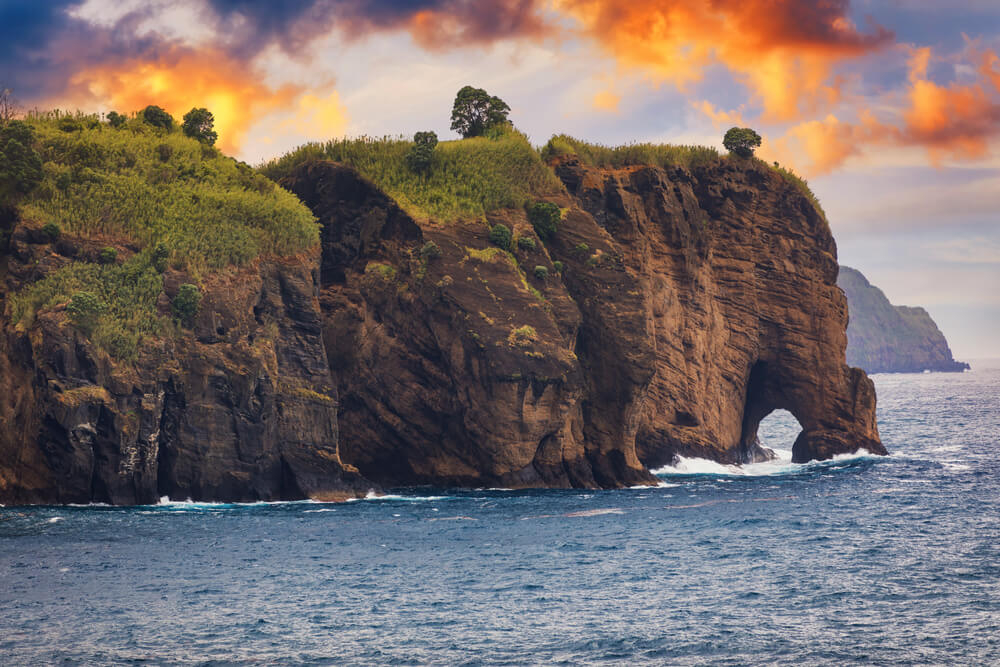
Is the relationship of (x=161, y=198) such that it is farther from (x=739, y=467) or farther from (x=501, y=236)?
(x=739, y=467)

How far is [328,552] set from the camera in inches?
2250

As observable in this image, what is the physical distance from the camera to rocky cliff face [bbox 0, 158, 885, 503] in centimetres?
7188

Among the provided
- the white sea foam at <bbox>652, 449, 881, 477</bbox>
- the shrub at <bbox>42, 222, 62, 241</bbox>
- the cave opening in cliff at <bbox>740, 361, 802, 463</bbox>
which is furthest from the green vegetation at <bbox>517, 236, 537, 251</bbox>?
the shrub at <bbox>42, 222, 62, 241</bbox>

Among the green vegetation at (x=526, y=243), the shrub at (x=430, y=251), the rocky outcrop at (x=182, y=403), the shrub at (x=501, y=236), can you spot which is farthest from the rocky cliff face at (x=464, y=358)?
the shrub at (x=501, y=236)

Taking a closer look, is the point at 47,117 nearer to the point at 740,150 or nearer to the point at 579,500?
the point at 579,500

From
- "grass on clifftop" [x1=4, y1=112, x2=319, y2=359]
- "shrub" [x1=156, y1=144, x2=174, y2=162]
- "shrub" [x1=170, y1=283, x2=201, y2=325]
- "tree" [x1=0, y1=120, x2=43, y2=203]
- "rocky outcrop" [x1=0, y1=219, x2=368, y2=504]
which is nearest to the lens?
"rocky outcrop" [x1=0, y1=219, x2=368, y2=504]

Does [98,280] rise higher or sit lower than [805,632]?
higher

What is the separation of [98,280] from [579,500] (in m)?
38.5

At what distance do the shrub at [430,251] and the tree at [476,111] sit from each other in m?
19.3

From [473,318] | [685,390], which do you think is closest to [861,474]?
[685,390]

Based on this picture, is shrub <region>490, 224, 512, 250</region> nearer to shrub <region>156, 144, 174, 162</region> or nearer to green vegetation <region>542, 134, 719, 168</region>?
green vegetation <region>542, 134, 719, 168</region>

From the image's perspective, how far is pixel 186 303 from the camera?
75.8 meters

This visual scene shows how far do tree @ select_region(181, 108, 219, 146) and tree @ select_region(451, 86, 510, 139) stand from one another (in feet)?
76.8

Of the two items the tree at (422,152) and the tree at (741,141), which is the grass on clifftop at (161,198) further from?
the tree at (741,141)
